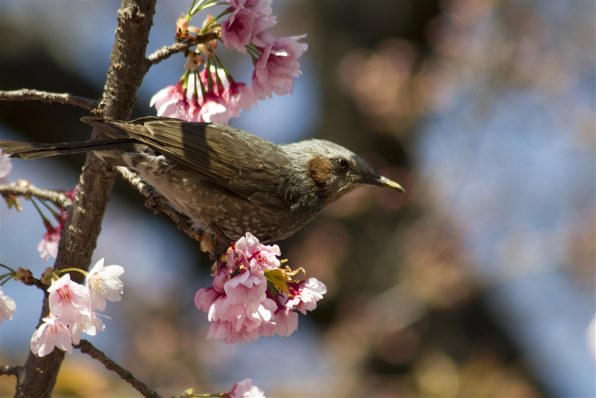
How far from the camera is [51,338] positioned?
74.8 inches

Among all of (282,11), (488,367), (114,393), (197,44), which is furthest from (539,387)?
(197,44)

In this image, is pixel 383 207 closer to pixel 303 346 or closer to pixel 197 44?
pixel 303 346

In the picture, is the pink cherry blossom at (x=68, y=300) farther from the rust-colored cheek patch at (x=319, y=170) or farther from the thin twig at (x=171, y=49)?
the rust-colored cheek patch at (x=319, y=170)

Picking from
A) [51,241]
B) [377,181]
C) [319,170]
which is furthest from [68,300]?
[377,181]

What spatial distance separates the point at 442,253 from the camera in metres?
5.67

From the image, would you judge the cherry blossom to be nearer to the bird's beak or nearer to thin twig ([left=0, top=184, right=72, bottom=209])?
thin twig ([left=0, top=184, right=72, bottom=209])

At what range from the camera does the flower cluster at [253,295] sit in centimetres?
190

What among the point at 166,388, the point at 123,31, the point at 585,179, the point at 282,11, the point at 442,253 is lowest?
the point at 123,31

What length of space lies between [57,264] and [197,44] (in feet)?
2.20

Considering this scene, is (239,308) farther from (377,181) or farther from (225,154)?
(377,181)

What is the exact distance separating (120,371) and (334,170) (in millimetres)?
1326

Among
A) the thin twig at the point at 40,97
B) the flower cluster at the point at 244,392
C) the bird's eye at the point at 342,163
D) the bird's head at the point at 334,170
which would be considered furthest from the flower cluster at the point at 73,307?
the bird's eye at the point at 342,163

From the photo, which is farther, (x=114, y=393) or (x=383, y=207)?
(x=383, y=207)

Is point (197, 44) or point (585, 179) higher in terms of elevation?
point (585, 179)
